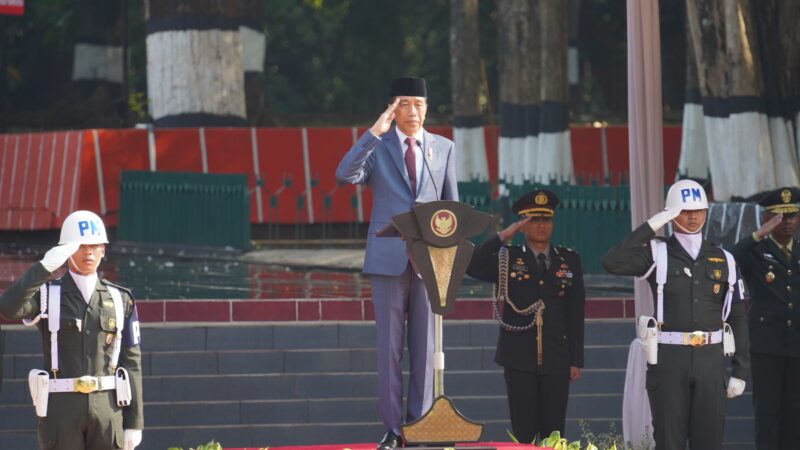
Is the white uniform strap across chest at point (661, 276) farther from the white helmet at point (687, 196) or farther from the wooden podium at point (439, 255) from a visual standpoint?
the wooden podium at point (439, 255)

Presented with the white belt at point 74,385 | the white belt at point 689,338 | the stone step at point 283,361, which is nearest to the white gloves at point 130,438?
the white belt at point 74,385

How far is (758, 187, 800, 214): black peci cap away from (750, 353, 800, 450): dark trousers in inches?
38.2

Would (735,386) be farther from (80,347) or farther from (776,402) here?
(80,347)

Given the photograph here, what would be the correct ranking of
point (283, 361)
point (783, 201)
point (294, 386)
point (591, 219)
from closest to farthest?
1. point (783, 201)
2. point (294, 386)
3. point (283, 361)
4. point (591, 219)

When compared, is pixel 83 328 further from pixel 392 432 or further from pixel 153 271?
pixel 153 271

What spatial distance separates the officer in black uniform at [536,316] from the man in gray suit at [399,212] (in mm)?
1262

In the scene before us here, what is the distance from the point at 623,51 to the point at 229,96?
16361 mm

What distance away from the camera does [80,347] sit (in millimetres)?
9023

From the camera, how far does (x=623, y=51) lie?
37125mm

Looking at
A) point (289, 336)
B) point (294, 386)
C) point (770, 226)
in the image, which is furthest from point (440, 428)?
A: point (289, 336)

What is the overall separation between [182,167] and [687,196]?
13.3 meters

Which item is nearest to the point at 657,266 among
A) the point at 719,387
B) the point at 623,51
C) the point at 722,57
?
the point at 719,387

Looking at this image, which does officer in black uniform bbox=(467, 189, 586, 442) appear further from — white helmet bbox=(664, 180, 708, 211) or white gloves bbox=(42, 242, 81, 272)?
white gloves bbox=(42, 242, 81, 272)

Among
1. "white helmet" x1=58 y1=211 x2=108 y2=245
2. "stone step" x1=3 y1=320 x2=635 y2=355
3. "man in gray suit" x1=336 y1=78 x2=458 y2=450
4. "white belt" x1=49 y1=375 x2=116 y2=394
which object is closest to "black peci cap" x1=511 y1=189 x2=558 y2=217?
"man in gray suit" x1=336 y1=78 x2=458 y2=450
